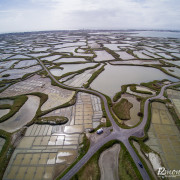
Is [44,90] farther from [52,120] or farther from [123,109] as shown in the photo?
[123,109]

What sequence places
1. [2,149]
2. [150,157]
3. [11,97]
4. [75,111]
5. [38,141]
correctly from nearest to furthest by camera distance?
[150,157], [2,149], [38,141], [75,111], [11,97]

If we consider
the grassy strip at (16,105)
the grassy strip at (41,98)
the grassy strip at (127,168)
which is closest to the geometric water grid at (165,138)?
the grassy strip at (127,168)

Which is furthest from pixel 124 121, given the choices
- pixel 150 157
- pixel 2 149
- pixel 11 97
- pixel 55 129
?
pixel 11 97

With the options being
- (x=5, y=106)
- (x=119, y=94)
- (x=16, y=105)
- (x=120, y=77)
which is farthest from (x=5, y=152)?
(x=120, y=77)

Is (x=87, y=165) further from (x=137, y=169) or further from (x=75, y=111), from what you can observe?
(x=75, y=111)

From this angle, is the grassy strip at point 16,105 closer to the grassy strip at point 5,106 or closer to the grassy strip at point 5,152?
the grassy strip at point 5,106

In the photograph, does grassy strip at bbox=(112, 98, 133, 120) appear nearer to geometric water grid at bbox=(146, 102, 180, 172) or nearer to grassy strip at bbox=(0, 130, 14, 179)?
geometric water grid at bbox=(146, 102, 180, 172)
